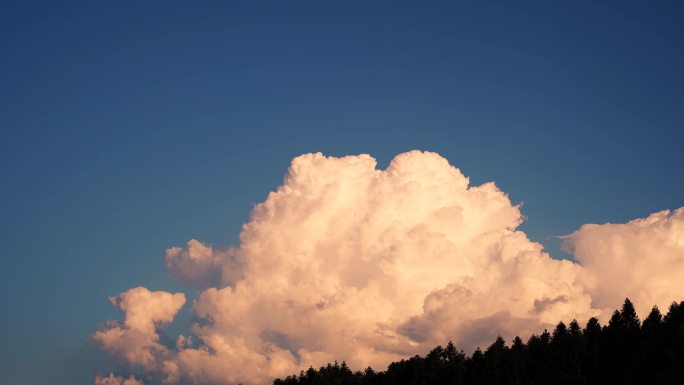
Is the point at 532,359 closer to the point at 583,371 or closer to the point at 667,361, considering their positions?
the point at 583,371

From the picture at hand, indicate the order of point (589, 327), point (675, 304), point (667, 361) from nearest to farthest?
point (667, 361)
point (675, 304)
point (589, 327)

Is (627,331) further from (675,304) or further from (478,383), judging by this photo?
(478,383)

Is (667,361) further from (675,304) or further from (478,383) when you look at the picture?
(478,383)

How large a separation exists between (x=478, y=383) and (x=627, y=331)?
4052cm

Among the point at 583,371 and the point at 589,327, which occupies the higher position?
the point at 589,327

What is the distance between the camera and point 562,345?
179375 mm

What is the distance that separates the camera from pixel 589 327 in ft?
618

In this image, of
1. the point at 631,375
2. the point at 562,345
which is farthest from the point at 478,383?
the point at 631,375

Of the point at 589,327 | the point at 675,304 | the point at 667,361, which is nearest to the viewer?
the point at 667,361

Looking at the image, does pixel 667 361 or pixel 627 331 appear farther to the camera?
pixel 627 331

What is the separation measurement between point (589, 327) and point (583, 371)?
46.9 ft

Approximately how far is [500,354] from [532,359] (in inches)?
346

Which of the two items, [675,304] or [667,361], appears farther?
[675,304]

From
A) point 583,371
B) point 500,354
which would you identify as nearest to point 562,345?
point 583,371
